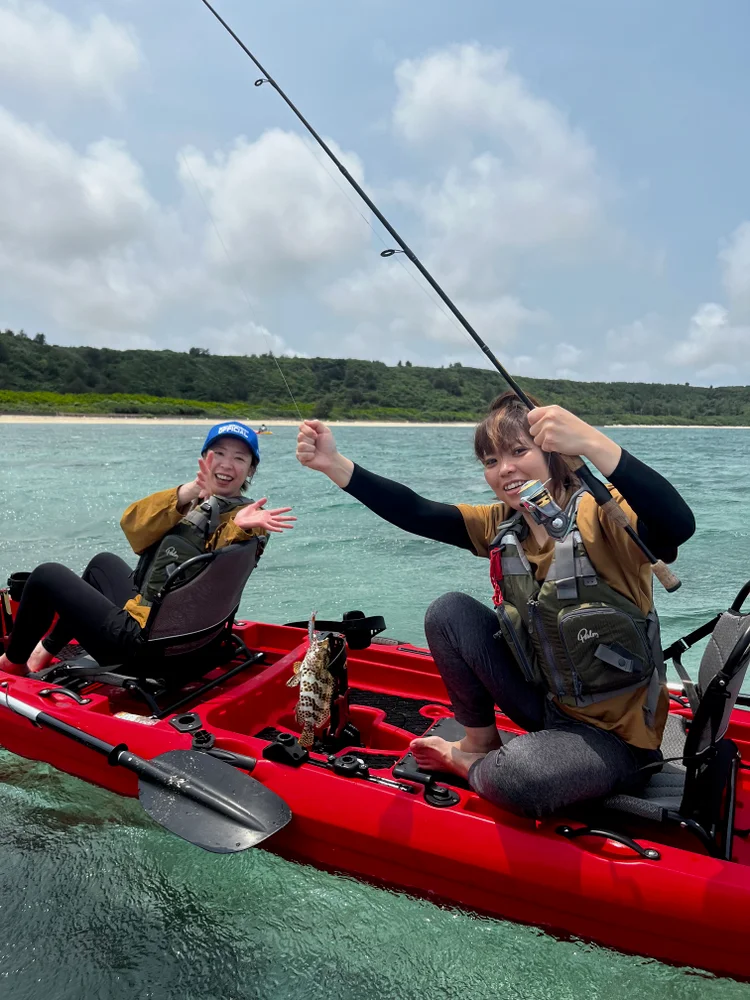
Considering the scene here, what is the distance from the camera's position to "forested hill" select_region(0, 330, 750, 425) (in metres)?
51.0

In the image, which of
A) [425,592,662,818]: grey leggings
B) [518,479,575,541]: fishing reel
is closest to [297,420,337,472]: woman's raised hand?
[425,592,662,818]: grey leggings

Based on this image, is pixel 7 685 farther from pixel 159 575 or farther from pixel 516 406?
pixel 516 406

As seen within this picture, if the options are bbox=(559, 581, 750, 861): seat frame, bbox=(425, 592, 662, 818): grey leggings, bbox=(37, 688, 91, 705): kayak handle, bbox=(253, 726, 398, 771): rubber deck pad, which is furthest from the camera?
bbox=(37, 688, 91, 705): kayak handle

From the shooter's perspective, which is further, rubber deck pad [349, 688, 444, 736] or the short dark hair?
rubber deck pad [349, 688, 444, 736]

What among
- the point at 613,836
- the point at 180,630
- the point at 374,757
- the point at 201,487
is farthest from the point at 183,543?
the point at 613,836

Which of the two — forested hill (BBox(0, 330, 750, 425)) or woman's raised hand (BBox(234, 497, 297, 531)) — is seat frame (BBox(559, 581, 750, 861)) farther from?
forested hill (BBox(0, 330, 750, 425))

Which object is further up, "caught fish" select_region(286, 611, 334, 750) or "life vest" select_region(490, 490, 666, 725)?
"life vest" select_region(490, 490, 666, 725)

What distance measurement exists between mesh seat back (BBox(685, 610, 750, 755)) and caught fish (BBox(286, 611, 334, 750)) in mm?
1493

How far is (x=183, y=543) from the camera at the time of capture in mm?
3209

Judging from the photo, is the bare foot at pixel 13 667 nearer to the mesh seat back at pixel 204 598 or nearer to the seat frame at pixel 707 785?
the mesh seat back at pixel 204 598

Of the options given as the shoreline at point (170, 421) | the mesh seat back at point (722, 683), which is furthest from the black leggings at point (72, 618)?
the shoreline at point (170, 421)

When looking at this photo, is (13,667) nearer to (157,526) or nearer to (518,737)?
(157,526)

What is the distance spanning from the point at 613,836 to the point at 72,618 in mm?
2365

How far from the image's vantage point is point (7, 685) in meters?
3.24
